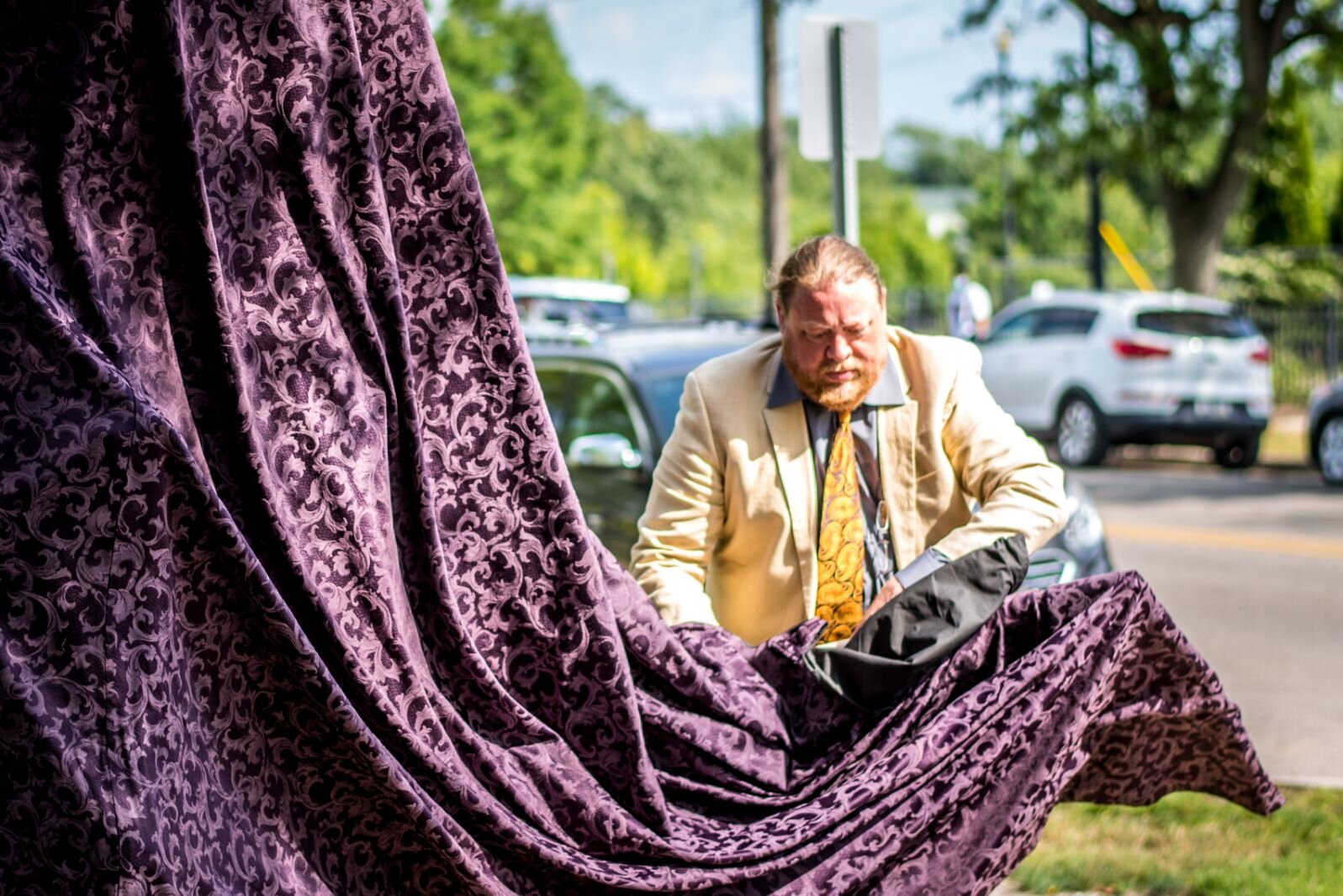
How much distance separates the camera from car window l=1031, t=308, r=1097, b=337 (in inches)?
747

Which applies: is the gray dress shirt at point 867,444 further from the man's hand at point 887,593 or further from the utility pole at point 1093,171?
the utility pole at point 1093,171

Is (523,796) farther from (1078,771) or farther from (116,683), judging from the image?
(1078,771)

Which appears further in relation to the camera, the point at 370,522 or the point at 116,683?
the point at 370,522

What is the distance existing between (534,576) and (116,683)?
2.72 ft

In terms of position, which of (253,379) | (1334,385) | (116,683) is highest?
(253,379)

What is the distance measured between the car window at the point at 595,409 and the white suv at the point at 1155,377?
11837mm

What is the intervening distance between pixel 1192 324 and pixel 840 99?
11851 mm

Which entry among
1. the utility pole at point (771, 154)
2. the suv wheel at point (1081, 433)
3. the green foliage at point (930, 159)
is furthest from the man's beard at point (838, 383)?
the green foliage at point (930, 159)

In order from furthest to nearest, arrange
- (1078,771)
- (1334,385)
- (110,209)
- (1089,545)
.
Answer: (1334,385) < (1089,545) < (1078,771) < (110,209)

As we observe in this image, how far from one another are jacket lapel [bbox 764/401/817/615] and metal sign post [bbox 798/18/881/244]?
10.7ft

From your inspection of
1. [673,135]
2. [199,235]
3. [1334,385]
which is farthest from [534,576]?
[673,135]

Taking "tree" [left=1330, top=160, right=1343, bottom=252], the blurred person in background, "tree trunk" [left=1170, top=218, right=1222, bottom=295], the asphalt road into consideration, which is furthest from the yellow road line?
"tree" [left=1330, top=160, right=1343, bottom=252]

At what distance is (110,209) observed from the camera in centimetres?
276

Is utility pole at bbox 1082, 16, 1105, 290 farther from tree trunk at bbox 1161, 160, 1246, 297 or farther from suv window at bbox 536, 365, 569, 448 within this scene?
suv window at bbox 536, 365, 569, 448
